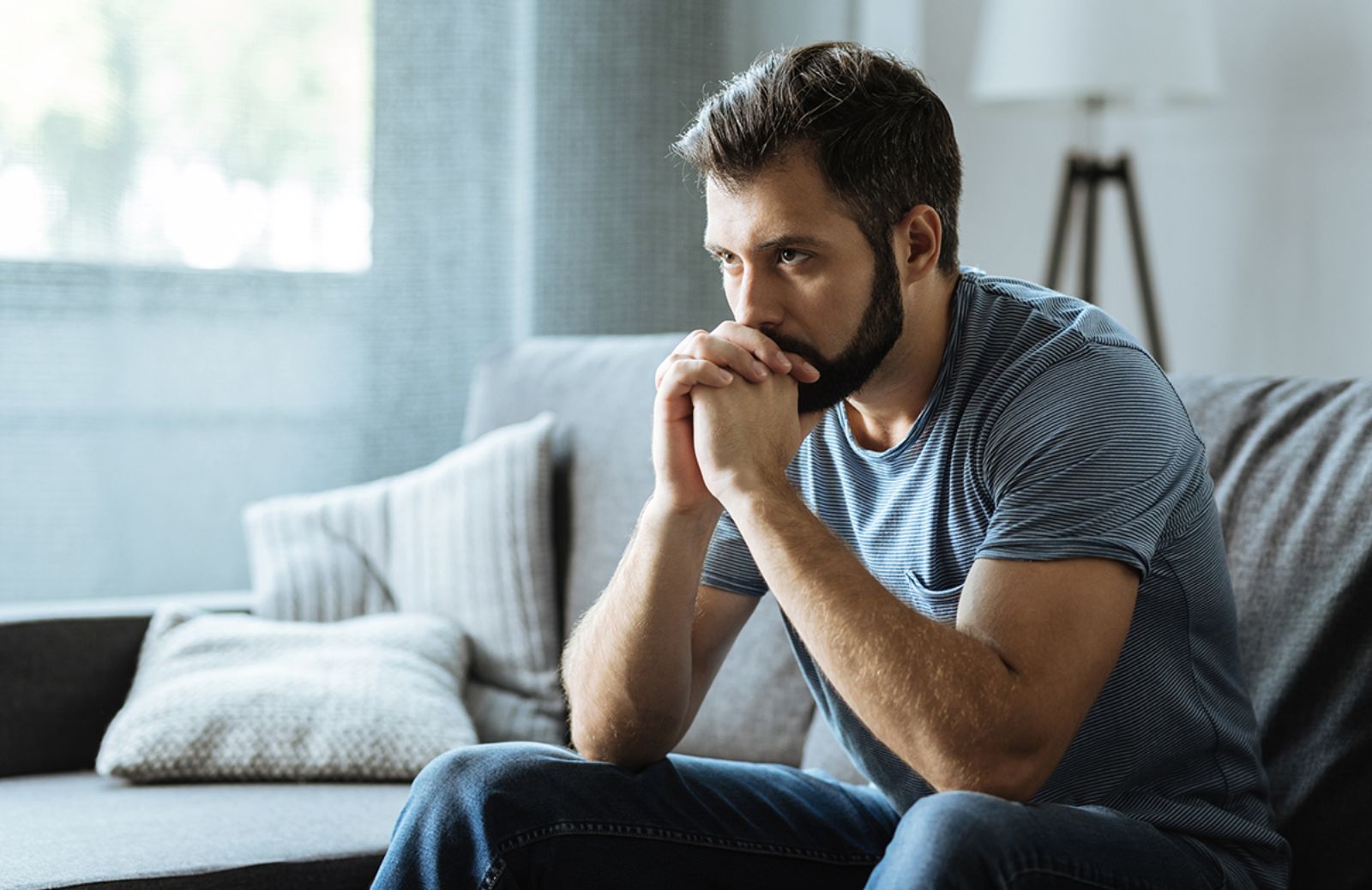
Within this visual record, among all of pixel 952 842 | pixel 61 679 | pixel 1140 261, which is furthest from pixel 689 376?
pixel 1140 261

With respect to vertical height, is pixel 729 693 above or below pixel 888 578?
below

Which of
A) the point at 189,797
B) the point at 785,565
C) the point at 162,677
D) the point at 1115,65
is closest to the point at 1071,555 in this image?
the point at 785,565

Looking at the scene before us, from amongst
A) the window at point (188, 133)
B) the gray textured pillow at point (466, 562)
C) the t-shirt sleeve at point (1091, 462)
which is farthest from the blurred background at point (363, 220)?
the t-shirt sleeve at point (1091, 462)

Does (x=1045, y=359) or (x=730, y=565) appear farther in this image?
(x=730, y=565)

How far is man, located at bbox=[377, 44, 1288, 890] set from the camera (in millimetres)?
1122

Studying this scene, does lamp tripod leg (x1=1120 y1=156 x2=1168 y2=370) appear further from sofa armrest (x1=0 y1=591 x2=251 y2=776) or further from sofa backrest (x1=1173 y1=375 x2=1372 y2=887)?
sofa armrest (x1=0 y1=591 x2=251 y2=776)

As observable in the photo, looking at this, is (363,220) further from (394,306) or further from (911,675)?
(911,675)

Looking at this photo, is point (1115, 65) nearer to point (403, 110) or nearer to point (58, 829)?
point (403, 110)

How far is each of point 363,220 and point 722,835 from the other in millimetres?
1594

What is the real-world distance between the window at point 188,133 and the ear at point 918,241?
1.43 m

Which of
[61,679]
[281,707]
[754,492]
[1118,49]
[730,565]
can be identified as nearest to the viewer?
[754,492]

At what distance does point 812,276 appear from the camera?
1337mm

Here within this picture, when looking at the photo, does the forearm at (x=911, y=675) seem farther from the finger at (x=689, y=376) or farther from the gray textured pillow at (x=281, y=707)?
the gray textured pillow at (x=281, y=707)

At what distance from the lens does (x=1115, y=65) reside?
2559 millimetres
